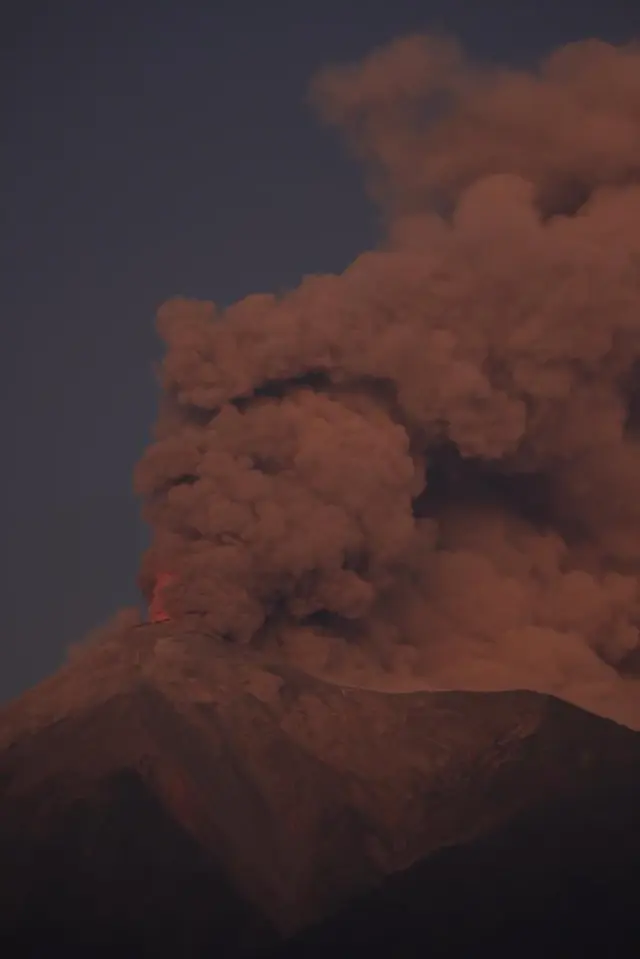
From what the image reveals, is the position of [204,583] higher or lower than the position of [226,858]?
higher

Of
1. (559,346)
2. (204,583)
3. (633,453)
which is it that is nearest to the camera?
(204,583)

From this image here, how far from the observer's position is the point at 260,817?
1693 inches

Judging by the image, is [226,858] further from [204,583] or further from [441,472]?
[441,472]

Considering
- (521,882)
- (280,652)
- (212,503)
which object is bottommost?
(521,882)

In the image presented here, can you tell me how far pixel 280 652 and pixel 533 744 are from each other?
7834 millimetres

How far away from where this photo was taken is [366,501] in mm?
42812

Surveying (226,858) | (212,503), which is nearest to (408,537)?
(212,503)

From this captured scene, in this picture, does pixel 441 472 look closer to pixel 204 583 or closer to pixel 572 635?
pixel 572 635

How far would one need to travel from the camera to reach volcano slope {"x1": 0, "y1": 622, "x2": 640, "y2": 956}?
41812 millimetres

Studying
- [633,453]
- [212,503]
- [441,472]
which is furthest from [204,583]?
[633,453]

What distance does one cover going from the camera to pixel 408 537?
43812 mm

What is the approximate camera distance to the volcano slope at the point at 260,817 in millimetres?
41812

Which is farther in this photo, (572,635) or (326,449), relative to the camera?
(572,635)

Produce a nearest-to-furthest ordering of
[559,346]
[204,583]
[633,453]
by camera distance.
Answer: [204,583]
[559,346]
[633,453]
